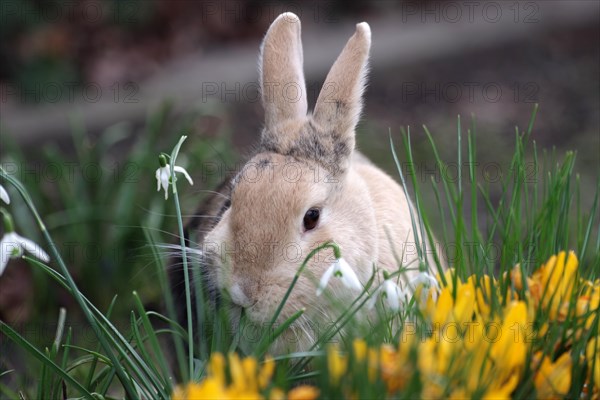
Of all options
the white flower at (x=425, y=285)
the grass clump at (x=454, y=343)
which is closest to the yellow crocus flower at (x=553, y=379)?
the grass clump at (x=454, y=343)

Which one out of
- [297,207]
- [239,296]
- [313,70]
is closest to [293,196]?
[297,207]

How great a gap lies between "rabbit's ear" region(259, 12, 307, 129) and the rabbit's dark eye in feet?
1.65

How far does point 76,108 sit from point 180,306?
3302 millimetres

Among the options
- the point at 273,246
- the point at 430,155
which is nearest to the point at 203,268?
the point at 273,246

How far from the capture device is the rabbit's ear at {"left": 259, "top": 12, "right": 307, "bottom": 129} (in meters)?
3.14

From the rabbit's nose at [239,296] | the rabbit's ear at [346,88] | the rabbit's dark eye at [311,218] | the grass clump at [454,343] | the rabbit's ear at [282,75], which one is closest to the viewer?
the grass clump at [454,343]

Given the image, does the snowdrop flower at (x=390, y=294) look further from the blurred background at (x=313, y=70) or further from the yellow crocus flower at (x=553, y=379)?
the blurred background at (x=313, y=70)

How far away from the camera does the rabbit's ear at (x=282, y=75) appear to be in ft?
10.3

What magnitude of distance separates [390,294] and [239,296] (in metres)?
0.55

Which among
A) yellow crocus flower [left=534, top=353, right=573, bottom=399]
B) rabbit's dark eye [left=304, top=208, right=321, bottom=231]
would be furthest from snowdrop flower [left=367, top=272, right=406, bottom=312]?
rabbit's dark eye [left=304, top=208, right=321, bottom=231]

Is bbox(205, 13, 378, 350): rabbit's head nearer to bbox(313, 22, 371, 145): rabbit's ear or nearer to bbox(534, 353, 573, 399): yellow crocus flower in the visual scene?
bbox(313, 22, 371, 145): rabbit's ear

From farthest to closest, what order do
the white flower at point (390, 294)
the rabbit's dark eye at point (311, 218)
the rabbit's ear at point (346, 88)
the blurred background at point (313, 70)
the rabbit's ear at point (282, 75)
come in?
the blurred background at point (313, 70)
the rabbit's ear at point (282, 75)
the rabbit's ear at point (346, 88)
the rabbit's dark eye at point (311, 218)
the white flower at point (390, 294)

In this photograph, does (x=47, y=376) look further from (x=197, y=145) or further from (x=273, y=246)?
(x=197, y=145)

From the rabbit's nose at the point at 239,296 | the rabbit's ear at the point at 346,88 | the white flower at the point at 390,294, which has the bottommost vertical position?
the rabbit's nose at the point at 239,296
